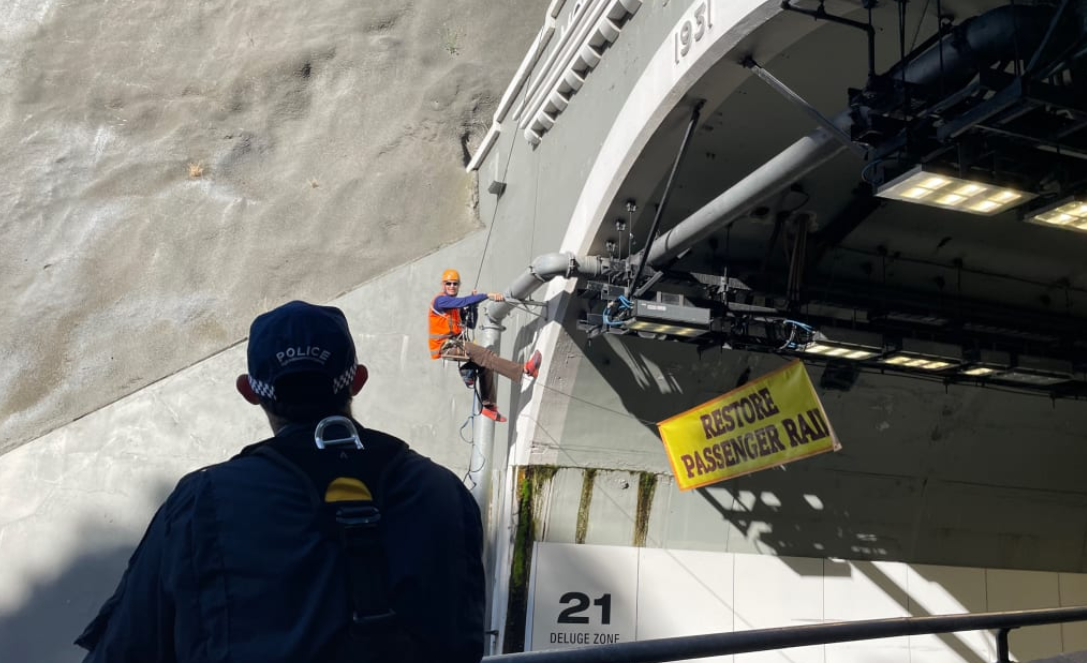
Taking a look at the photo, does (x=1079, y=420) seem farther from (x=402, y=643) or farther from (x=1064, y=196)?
(x=402, y=643)

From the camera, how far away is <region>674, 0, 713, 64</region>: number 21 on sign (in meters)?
7.44

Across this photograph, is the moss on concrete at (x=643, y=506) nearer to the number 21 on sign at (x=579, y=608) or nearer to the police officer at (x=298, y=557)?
the number 21 on sign at (x=579, y=608)

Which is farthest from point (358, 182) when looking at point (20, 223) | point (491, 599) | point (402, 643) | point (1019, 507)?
point (402, 643)

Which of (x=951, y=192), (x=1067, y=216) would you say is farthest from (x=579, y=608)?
(x=1067, y=216)

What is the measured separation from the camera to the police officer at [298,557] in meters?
1.68

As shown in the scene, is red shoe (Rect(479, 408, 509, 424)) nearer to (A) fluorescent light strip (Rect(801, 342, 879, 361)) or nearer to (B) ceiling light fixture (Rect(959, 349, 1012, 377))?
(A) fluorescent light strip (Rect(801, 342, 879, 361))

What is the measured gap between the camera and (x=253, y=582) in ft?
5.58

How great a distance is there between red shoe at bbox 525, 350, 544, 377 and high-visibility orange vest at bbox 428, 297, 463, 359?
A: 0.98 meters

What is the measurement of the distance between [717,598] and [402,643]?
37.7 ft

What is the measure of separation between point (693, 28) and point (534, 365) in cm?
507

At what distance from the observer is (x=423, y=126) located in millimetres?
16984

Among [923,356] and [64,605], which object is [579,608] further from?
[64,605]

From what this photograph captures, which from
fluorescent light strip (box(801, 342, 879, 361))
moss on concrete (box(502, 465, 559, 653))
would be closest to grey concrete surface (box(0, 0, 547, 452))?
moss on concrete (box(502, 465, 559, 653))

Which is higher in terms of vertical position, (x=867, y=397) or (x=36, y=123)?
(x=36, y=123)
